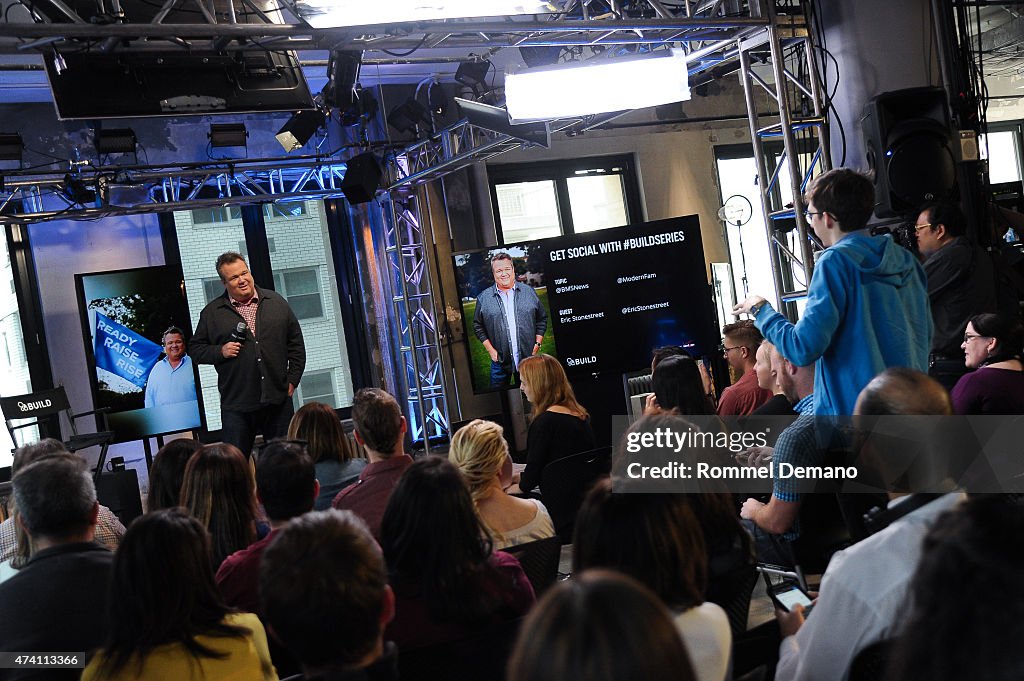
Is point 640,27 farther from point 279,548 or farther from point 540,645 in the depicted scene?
point 540,645

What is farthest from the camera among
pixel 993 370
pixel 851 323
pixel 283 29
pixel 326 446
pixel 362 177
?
pixel 362 177

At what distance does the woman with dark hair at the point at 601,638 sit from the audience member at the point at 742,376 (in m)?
3.64

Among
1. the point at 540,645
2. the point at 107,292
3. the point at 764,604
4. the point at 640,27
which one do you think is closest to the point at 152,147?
the point at 107,292

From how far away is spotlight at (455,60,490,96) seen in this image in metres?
8.21

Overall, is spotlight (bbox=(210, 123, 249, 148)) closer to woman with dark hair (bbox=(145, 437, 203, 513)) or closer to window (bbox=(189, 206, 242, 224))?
window (bbox=(189, 206, 242, 224))

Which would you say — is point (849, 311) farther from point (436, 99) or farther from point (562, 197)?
point (562, 197)

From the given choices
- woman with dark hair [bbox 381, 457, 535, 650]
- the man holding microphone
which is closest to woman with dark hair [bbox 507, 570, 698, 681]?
woman with dark hair [bbox 381, 457, 535, 650]

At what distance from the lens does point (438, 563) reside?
209cm

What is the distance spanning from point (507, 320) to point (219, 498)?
5873mm

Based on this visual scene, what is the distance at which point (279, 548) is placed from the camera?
1524 mm

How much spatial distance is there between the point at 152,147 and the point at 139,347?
202 cm

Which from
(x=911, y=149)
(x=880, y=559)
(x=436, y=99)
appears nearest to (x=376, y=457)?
(x=880, y=559)

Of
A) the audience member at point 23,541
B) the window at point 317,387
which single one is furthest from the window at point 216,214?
the audience member at point 23,541

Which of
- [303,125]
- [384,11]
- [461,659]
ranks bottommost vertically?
[461,659]
